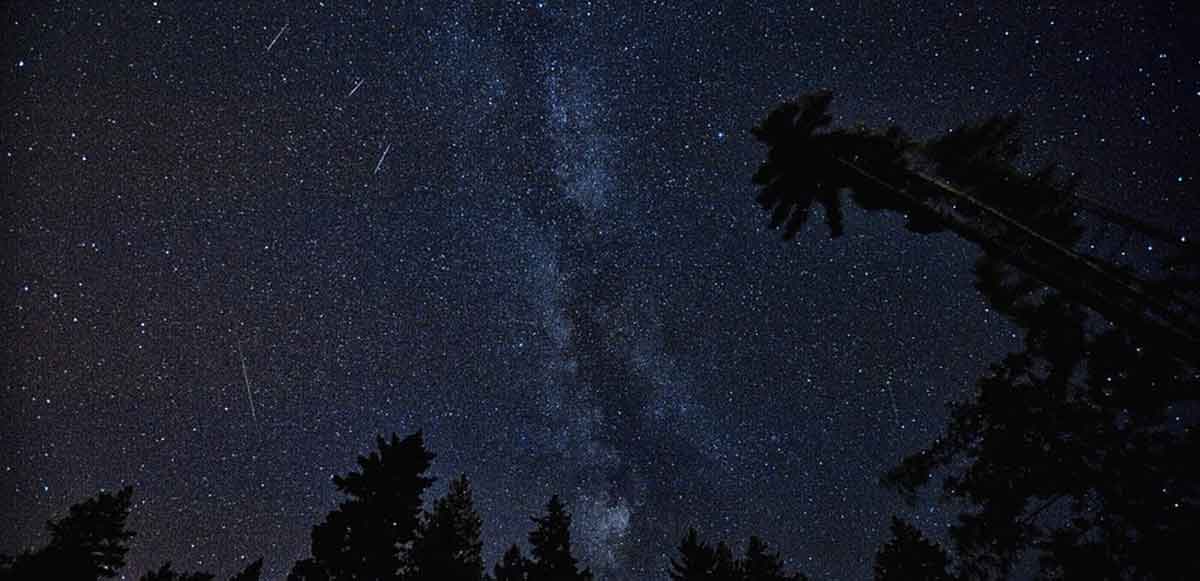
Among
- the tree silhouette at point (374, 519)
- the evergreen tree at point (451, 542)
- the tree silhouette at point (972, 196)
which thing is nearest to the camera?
the tree silhouette at point (972, 196)

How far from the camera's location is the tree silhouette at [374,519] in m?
13.7

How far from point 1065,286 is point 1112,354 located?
5800 mm

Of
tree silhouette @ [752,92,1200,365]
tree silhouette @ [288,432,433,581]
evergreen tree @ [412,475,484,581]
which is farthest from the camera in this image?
evergreen tree @ [412,475,484,581]

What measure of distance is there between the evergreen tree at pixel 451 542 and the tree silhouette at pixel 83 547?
10777 mm

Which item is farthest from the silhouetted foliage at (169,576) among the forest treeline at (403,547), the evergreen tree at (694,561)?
the evergreen tree at (694,561)

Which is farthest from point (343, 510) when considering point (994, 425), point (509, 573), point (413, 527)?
point (994, 425)

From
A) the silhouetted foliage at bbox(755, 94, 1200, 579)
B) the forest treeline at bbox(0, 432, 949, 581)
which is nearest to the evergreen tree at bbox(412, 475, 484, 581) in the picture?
the forest treeline at bbox(0, 432, 949, 581)

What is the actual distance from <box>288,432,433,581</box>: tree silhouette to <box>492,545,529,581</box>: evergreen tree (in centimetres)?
648

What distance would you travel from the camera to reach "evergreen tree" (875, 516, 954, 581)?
20.1m

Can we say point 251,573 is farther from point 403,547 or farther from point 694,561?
point 694,561

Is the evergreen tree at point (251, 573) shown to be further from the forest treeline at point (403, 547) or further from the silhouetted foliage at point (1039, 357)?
the silhouetted foliage at point (1039, 357)

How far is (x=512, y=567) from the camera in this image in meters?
21.0

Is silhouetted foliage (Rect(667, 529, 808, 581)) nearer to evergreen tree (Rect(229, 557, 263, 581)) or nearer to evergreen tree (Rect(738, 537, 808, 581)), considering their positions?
evergreen tree (Rect(738, 537, 808, 581))

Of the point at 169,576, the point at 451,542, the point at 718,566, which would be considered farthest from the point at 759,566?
the point at 169,576
